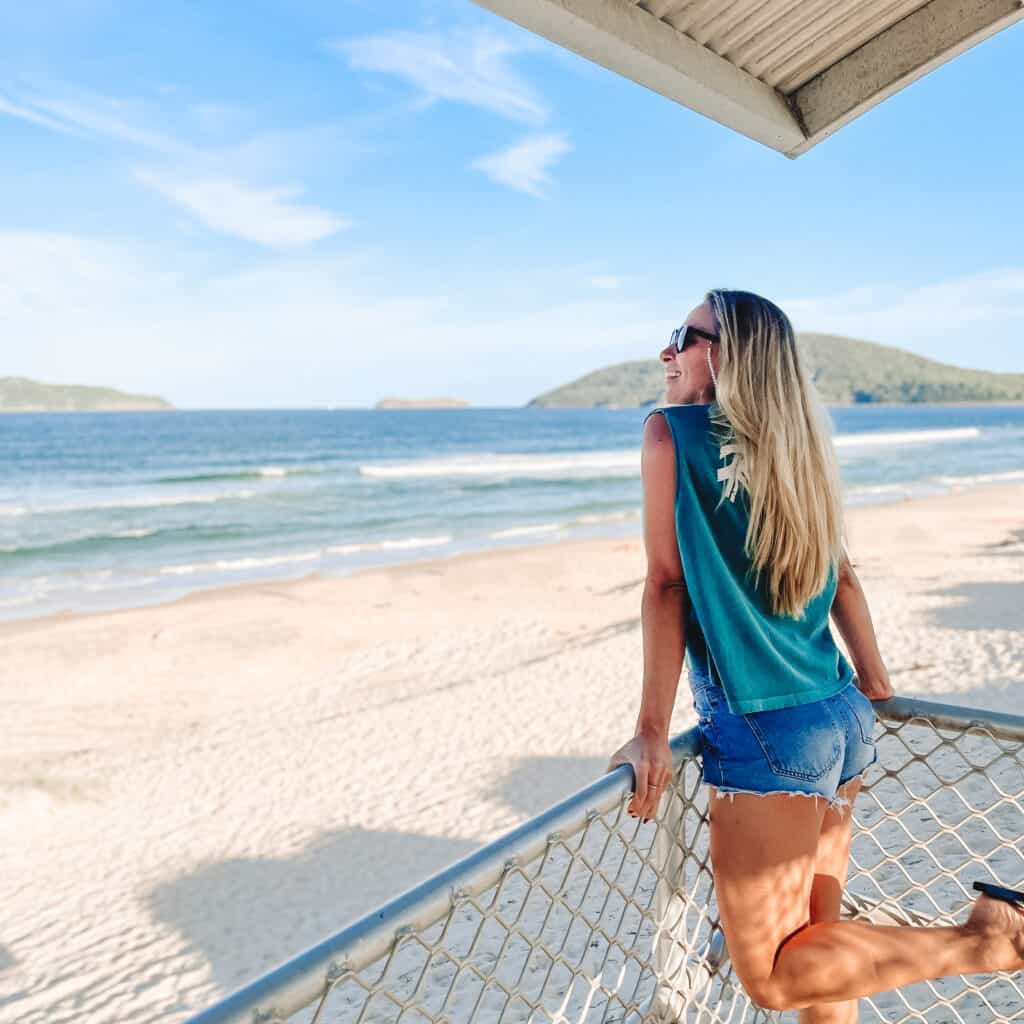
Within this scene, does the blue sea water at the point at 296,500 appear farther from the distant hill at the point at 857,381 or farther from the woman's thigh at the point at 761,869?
the distant hill at the point at 857,381

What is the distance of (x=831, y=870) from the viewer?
1.82 m

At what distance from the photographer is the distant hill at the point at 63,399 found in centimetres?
13988

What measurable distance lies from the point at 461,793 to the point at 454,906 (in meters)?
5.78

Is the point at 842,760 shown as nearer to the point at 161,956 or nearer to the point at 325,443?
the point at 161,956

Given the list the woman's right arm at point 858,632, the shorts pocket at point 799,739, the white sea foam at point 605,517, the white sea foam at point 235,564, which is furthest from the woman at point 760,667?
the white sea foam at point 605,517

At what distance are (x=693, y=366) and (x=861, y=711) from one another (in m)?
0.73

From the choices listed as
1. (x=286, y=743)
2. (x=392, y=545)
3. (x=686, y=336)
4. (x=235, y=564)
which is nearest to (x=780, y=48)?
(x=686, y=336)

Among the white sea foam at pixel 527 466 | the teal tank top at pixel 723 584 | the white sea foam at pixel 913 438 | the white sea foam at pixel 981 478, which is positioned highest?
the teal tank top at pixel 723 584

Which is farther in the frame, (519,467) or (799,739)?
(519,467)

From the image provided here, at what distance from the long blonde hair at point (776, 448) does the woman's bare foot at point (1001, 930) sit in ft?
2.09

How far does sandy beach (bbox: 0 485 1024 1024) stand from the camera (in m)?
5.21

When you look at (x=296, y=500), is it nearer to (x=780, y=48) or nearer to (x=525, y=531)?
(x=525, y=531)

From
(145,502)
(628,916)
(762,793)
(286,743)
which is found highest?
(762,793)

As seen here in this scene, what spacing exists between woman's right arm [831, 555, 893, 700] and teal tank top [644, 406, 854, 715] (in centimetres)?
35
